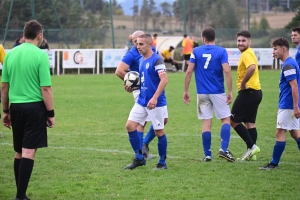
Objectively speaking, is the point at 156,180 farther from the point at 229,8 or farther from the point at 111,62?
the point at 229,8

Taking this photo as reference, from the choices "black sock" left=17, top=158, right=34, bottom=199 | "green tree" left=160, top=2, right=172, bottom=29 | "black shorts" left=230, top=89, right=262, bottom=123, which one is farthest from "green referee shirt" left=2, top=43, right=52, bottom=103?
"green tree" left=160, top=2, right=172, bottom=29

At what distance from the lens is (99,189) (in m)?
7.16

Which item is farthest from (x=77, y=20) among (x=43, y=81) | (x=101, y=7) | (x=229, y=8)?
(x=43, y=81)

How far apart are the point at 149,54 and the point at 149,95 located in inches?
23.5

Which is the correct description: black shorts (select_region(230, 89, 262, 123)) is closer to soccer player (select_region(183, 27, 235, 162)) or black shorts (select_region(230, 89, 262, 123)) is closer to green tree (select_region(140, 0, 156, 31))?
soccer player (select_region(183, 27, 235, 162))

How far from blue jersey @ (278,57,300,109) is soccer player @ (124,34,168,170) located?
1701 mm

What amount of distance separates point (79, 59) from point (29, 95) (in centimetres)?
2227

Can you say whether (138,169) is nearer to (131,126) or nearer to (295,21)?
(131,126)

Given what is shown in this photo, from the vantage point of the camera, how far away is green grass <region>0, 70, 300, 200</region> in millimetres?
7031

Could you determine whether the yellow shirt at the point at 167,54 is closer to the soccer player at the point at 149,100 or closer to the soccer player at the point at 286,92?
the soccer player at the point at 149,100

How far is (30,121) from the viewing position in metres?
6.45

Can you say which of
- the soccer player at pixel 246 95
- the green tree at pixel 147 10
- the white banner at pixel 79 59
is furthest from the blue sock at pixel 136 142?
the green tree at pixel 147 10

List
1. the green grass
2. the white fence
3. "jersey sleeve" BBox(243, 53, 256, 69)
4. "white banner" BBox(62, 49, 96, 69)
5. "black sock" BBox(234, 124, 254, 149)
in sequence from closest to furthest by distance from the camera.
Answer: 1. the green grass
2. "jersey sleeve" BBox(243, 53, 256, 69)
3. "black sock" BBox(234, 124, 254, 149)
4. the white fence
5. "white banner" BBox(62, 49, 96, 69)

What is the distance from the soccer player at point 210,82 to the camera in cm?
900
